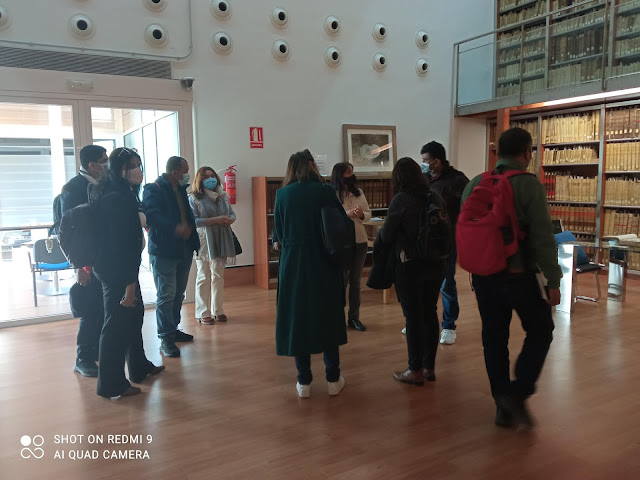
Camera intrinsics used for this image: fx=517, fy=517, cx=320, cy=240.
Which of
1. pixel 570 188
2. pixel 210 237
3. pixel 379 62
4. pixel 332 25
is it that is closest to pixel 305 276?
pixel 210 237

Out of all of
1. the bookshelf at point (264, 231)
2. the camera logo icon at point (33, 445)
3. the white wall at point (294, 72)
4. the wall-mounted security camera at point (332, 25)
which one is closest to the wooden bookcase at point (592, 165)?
the white wall at point (294, 72)

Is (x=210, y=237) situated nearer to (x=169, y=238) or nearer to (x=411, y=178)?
(x=169, y=238)

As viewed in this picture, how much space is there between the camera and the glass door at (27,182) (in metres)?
5.14

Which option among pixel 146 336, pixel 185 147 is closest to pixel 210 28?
pixel 185 147

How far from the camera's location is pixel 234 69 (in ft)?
22.0

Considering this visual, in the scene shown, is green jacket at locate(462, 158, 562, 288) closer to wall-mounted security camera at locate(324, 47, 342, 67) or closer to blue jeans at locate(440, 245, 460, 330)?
blue jeans at locate(440, 245, 460, 330)

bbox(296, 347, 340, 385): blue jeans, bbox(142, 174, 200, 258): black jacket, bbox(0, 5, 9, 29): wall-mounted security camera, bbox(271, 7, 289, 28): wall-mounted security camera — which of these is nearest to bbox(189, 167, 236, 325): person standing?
bbox(142, 174, 200, 258): black jacket

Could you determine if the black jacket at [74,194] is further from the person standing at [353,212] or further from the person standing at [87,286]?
the person standing at [353,212]

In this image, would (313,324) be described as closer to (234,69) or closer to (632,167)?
(234,69)

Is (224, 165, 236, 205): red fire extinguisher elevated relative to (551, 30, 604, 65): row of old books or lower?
lower

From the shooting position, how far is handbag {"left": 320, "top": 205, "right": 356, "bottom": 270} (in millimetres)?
3041

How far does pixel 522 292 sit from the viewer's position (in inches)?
104

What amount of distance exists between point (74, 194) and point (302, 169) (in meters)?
1.64

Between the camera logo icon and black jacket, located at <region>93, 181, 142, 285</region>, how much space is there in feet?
3.10
